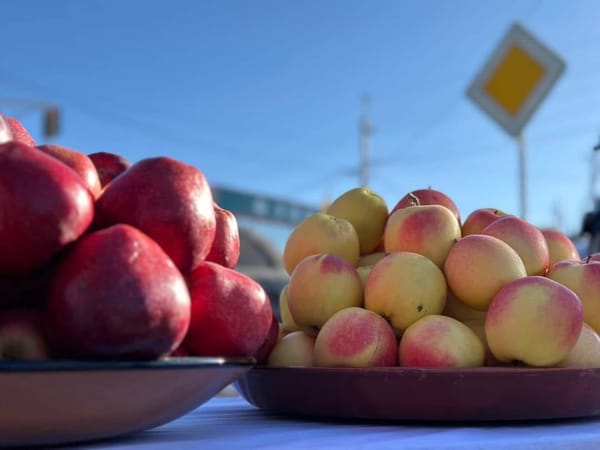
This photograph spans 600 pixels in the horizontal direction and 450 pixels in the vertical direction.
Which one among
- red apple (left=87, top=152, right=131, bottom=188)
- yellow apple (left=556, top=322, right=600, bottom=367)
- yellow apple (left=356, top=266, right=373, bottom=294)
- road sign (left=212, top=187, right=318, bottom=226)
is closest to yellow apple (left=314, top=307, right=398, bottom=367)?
yellow apple (left=356, top=266, right=373, bottom=294)

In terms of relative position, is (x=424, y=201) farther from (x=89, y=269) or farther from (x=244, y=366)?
(x=89, y=269)

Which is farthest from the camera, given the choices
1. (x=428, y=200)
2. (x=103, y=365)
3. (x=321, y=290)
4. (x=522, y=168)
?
(x=522, y=168)

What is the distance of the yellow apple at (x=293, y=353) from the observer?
3.27 ft

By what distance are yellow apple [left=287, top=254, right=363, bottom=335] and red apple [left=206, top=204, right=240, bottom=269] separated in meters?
0.14

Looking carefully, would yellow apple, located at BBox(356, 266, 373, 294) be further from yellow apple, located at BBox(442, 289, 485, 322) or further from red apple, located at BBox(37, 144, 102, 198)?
red apple, located at BBox(37, 144, 102, 198)

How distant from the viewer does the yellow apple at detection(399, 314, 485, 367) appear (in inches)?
36.1

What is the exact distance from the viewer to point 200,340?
75 centimetres

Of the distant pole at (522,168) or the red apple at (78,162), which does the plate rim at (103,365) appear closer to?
the red apple at (78,162)

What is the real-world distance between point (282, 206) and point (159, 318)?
17.6 m

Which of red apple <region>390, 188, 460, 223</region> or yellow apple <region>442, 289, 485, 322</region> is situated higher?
red apple <region>390, 188, 460, 223</region>

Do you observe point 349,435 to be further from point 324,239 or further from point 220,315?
point 324,239

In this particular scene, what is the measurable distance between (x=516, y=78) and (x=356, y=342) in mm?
2085

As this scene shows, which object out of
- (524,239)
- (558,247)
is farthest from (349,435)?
(558,247)

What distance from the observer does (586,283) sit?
104 cm
